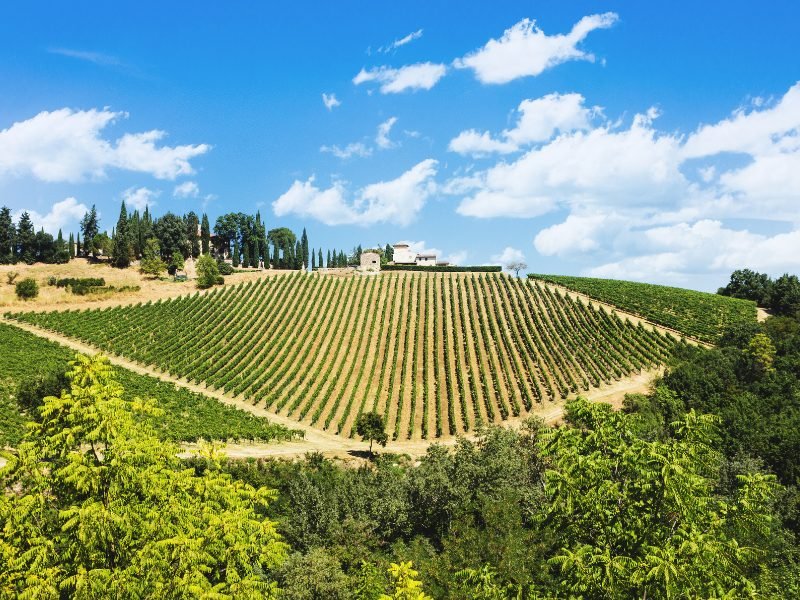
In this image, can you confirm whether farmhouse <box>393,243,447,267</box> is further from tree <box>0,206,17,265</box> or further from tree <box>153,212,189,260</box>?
tree <box>0,206,17,265</box>

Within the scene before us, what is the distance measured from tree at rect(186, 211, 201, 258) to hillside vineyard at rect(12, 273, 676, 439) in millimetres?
35804

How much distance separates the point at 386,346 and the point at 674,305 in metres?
53.8

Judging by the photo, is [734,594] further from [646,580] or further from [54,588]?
[54,588]

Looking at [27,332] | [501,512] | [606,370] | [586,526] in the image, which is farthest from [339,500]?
[27,332]

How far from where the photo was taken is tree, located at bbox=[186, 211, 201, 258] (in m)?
126

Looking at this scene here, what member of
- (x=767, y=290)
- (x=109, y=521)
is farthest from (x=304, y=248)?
(x=109, y=521)

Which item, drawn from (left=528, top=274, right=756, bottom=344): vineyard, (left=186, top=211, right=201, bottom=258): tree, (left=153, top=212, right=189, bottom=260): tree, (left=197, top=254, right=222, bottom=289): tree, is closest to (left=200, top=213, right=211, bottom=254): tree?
(left=186, top=211, right=201, bottom=258): tree

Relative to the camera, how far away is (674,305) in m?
92.6

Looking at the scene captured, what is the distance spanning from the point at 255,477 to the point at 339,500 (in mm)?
6727

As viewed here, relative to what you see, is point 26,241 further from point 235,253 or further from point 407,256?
point 407,256

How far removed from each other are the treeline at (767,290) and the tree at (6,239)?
5859 inches

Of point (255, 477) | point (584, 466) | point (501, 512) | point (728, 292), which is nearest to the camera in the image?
point (584, 466)

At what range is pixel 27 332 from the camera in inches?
2960

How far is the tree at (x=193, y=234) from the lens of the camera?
126 meters
